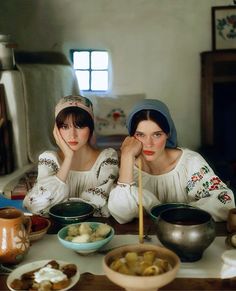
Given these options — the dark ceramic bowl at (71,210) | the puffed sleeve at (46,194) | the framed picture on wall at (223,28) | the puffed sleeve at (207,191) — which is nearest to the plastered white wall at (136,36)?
the framed picture on wall at (223,28)

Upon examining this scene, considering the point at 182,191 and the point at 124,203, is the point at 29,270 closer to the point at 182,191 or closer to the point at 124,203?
the point at 124,203

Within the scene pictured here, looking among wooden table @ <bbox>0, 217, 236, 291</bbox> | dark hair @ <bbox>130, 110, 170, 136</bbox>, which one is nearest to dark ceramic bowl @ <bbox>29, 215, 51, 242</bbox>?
wooden table @ <bbox>0, 217, 236, 291</bbox>

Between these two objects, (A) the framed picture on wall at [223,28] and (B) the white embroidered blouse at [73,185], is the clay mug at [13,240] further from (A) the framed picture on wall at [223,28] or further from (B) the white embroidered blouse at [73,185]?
(A) the framed picture on wall at [223,28]

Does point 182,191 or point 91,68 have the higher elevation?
point 91,68

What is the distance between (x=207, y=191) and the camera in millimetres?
1962

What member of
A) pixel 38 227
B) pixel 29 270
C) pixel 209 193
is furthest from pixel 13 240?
pixel 209 193

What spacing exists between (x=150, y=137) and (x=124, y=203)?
1.09 ft

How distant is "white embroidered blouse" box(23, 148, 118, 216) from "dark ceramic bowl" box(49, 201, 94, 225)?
7cm

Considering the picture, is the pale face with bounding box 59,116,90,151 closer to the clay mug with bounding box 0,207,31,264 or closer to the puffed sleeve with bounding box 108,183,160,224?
the puffed sleeve with bounding box 108,183,160,224

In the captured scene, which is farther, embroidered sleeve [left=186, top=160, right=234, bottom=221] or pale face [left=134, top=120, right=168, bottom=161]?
pale face [left=134, top=120, right=168, bottom=161]

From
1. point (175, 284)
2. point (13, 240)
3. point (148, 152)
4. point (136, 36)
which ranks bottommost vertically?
point (175, 284)

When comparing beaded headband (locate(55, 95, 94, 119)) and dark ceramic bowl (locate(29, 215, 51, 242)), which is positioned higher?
beaded headband (locate(55, 95, 94, 119))

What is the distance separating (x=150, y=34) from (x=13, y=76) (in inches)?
68.7

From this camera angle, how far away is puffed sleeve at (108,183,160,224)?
1.85 meters
